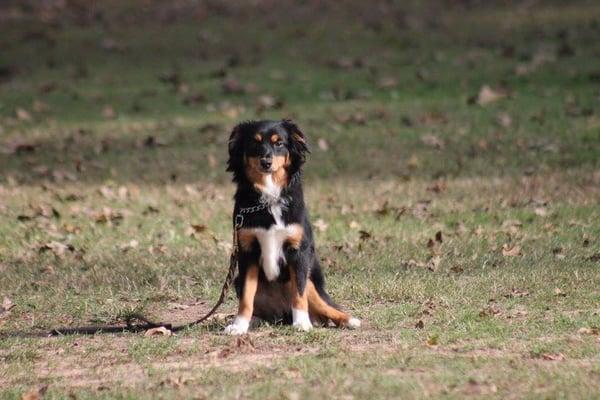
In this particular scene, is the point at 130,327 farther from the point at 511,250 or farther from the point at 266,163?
the point at 511,250

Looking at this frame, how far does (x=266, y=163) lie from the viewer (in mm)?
7484

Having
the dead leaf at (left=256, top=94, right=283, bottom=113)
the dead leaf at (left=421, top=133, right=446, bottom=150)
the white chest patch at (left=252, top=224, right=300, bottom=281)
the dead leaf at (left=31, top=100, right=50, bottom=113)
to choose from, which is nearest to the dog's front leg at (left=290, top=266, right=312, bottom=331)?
the white chest patch at (left=252, top=224, right=300, bottom=281)

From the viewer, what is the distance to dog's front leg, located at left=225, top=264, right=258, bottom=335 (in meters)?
7.57

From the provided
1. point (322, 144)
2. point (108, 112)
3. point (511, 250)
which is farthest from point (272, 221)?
point (108, 112)

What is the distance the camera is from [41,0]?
25781 mm

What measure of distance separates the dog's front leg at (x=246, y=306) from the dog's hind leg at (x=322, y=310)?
1.24 ft

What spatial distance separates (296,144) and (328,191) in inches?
205

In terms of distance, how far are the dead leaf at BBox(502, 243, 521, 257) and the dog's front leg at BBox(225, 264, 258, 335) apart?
9.80ft

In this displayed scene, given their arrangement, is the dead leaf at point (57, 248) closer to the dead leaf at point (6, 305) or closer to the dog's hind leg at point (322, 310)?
the dead leaf at point (6, 305)

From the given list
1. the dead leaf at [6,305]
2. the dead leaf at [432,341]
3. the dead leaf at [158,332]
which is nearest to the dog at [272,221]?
the dead leaf at [158,332]

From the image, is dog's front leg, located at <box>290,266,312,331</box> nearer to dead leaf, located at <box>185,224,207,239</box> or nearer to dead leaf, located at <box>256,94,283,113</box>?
dead leaf, located at <box>185,224,207,239</box>

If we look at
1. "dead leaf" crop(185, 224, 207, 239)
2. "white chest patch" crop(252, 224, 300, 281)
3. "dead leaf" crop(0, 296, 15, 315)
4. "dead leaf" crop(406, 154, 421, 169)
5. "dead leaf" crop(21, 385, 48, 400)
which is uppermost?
"white chest patch" crop(252, 224, 300, 281)

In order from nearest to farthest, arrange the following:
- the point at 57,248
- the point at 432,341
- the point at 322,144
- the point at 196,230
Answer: the point at 432,341 < the point at 57,248 < the point at 196,230 < the point at 322,144

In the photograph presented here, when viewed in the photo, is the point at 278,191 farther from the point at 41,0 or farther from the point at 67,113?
the point at 41,0
